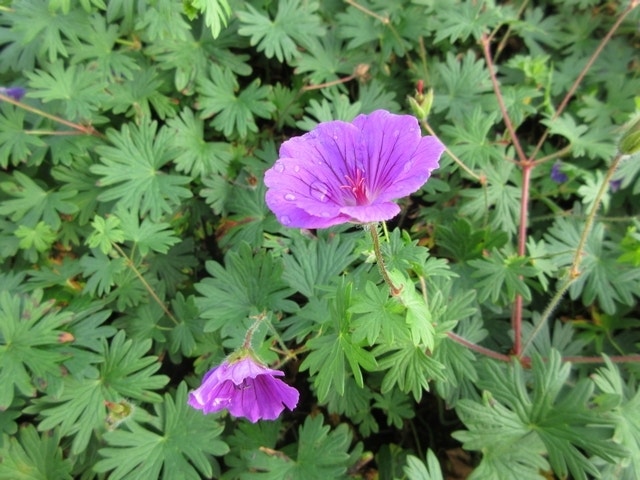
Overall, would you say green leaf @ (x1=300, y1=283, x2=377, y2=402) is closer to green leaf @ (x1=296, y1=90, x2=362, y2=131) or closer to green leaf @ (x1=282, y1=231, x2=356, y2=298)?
green leaf @ (x1=282, y1=231, x2=356, y2=298)

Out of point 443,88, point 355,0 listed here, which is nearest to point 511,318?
point 443,88

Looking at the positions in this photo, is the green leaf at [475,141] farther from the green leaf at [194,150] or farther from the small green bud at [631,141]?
the green leaf at [194,150]

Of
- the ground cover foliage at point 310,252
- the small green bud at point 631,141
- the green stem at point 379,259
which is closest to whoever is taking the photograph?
the green stem at point 379,259

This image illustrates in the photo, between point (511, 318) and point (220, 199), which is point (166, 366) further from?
point (511, 318)

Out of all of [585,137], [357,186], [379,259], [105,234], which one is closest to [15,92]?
[105,234]

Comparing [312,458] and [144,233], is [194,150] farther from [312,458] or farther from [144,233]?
[312,458]

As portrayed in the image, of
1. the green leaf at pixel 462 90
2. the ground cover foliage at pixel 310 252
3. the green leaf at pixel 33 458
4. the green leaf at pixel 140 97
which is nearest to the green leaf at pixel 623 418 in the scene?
the ground cover foliage at pixel 310 252
